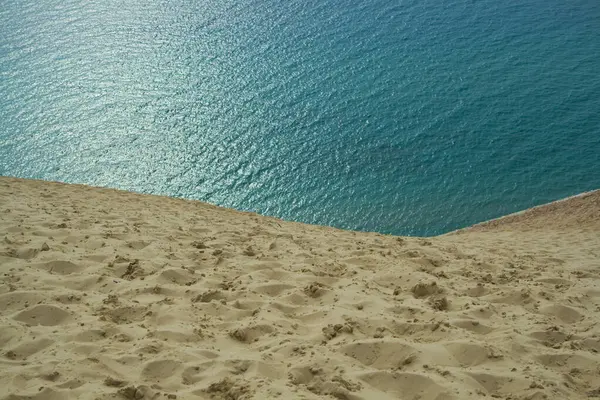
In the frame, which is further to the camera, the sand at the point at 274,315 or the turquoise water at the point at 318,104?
the turquoise water at the point at 318,104

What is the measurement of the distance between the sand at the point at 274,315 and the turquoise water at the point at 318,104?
31.9 ft

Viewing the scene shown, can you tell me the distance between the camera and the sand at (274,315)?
5.57m

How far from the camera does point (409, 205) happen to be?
19750 millimetres

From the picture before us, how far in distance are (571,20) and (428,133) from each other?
1303cm

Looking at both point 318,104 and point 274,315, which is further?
point 318,104

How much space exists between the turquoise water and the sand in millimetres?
9716

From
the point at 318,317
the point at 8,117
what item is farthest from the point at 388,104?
the point at 318,317

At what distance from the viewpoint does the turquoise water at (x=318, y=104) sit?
66.8ft

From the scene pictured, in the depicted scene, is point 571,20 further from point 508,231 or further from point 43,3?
point 43,3

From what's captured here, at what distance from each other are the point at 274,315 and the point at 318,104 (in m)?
18.0

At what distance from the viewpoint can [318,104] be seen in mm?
24047

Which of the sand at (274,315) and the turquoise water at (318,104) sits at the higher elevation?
the turquoise water at (318,104)

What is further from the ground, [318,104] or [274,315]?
[318,104]

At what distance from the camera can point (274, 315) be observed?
691 cm
